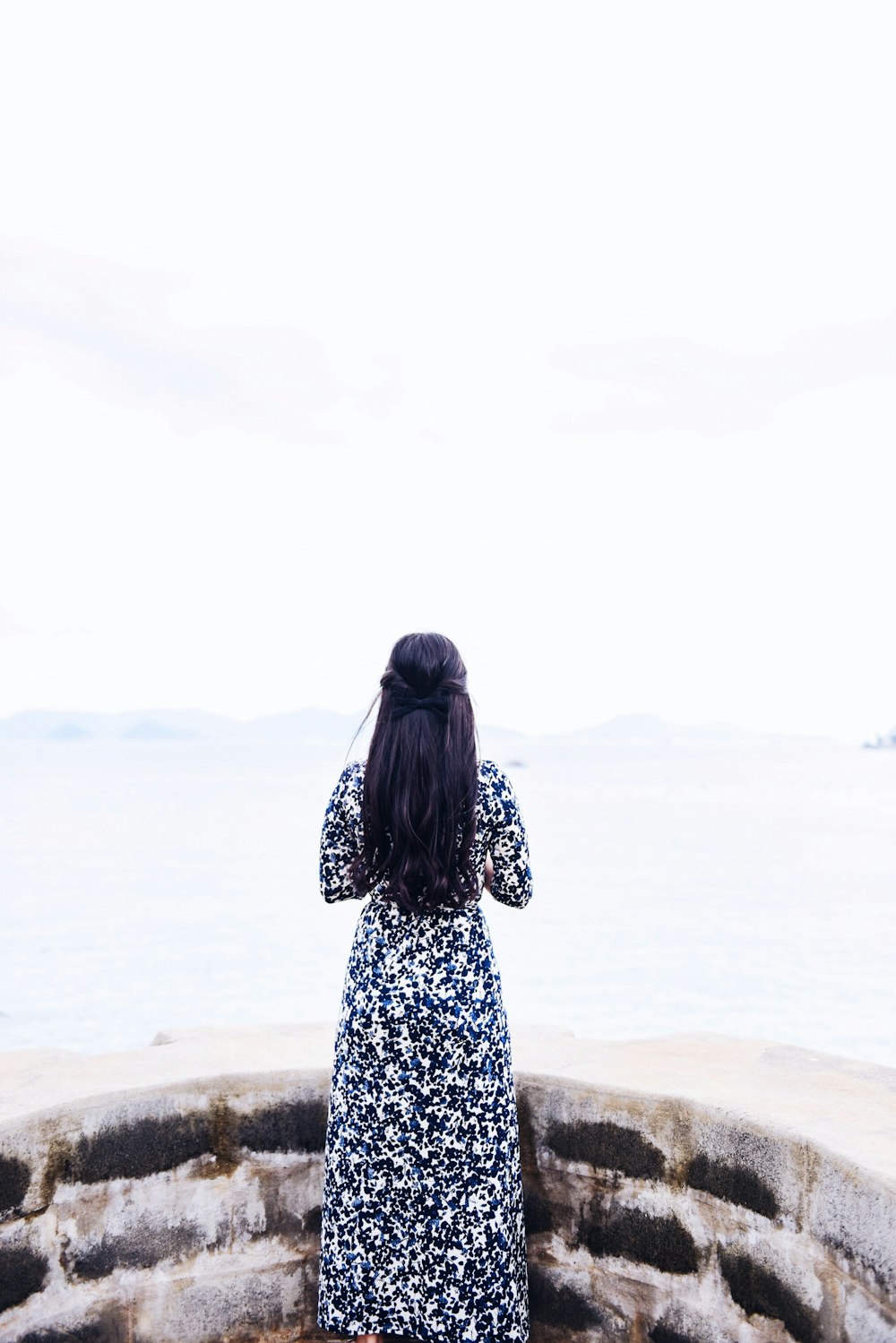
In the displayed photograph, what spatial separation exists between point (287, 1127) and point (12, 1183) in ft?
1.97

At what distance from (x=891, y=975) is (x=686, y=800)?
43485 millimetres

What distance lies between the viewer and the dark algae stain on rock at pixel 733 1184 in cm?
200

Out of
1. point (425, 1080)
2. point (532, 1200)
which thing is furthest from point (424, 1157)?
point (532, 1200)

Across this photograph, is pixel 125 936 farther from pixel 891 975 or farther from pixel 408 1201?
pixel 408 1201

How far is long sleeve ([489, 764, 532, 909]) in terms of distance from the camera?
2.29 meters

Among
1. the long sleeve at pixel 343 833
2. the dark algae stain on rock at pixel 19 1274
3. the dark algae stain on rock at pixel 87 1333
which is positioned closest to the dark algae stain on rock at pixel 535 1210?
the long sleeve at pixel 343 833

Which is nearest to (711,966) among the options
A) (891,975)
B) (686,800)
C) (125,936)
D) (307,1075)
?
(891,975)

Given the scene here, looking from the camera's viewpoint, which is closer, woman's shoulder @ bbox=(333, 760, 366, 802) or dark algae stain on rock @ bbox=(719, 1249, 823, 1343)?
dark algae stain on rock @ bbox=(719, 1249, 823, 1343)

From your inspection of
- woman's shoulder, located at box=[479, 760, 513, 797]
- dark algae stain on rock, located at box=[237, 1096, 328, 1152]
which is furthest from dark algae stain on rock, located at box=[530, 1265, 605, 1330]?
woman's shoulder, located at box=[479, 760, 513, 797]

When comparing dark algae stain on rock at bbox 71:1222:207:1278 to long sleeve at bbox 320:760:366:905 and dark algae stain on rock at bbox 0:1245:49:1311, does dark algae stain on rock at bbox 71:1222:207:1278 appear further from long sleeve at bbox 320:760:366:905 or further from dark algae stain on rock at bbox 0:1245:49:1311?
long sleeve at bbox 320:760:366:905

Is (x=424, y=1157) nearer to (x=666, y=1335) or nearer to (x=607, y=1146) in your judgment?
(x=607, y=1146)

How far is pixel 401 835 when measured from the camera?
2215mm

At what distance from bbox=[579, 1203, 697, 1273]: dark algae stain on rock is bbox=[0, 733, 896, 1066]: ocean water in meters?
1.42

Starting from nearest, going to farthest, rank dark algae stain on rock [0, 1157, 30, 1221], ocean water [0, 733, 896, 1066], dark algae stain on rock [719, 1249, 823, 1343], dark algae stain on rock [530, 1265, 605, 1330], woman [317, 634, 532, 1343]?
1. dark algae stain on rock [719, 1249, 823, 1343]
2. dark algae stain on rock [0, 1157, 30, 1221]
3. woman [317, 634, 532, 1343]
4. dark algae stain on rock [530, 1265, 605, 1330]
5. ocean water [0, 733, 896, 1066]
